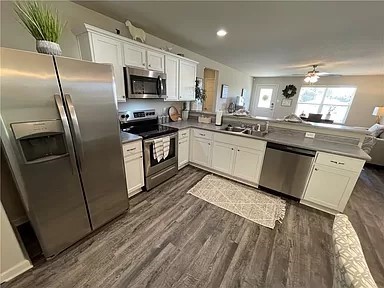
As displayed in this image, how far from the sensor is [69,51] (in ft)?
6.61

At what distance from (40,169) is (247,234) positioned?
218 cm

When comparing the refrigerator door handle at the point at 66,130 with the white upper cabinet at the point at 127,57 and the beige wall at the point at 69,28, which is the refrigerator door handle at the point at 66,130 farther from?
the beige wall at the point at 69,28

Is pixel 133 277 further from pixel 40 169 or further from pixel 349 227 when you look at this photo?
pixel 349 227

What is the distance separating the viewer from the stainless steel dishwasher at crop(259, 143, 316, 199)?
233 centimetres

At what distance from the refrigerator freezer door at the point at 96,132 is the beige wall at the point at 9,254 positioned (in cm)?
55

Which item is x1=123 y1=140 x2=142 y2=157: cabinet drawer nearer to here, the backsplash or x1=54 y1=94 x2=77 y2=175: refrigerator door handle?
x1=54 y1=94 x2=77 y2=175: refrigerator door handle

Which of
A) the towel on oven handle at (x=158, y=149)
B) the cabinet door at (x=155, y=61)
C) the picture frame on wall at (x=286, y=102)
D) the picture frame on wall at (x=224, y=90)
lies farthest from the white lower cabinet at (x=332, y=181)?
the picture frame on wall at (x=286, y=102)

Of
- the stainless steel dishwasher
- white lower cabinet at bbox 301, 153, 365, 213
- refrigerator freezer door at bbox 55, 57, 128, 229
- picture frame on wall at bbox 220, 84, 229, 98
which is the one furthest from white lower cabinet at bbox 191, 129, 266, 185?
picture frame on wall at bbox 220, 84, 229, 98

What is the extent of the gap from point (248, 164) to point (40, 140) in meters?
2.70

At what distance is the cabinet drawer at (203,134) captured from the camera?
10.2ft

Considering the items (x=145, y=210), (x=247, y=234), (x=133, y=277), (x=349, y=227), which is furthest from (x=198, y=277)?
(x=349, y=227)

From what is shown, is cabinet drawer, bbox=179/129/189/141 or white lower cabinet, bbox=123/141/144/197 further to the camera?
cabinet drawer, bbox=179/129/189/141

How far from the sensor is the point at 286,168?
2.47 meters

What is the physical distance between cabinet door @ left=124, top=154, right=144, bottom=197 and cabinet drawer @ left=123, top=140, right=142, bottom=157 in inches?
2.8
